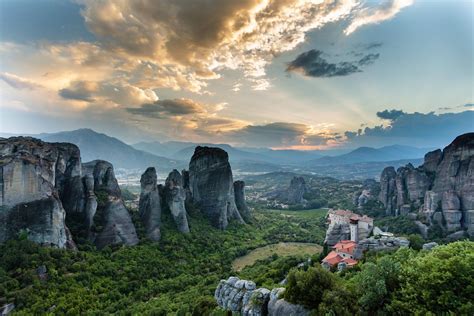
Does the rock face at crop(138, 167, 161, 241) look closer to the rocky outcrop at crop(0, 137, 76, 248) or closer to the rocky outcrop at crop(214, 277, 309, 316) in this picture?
the rocky outcrop at crop(0, 137, 76, 248)

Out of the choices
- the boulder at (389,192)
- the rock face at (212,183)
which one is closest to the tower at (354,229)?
the rock face at (212,183)

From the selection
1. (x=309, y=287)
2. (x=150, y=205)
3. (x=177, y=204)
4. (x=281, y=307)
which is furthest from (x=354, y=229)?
(x=150, y=205)

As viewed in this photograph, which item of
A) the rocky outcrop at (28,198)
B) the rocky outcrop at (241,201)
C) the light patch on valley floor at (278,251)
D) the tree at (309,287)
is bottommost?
the light patch on valley floor at (278,251)

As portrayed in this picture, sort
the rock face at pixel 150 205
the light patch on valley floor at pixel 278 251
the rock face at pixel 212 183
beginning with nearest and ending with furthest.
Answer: the rock face at pixel 150 205 < the light patch on valley floor at pixel 278 251 < the rock face at pixel 212 183

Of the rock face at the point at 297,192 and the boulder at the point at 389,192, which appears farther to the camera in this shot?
the rock face at the point at 297,192

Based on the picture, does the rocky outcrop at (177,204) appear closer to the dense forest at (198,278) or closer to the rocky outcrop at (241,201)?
the dense forest at (198,278)

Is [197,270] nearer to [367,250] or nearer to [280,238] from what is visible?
[367,250]

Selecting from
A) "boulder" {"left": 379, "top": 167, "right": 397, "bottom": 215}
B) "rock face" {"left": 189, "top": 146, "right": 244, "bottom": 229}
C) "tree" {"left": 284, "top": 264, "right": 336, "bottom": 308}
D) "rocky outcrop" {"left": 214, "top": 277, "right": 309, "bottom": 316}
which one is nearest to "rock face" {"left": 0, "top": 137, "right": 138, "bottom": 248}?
"rocky outcrop" {"left": 214, "top": 277, "right": 309, "bottom": 316}
